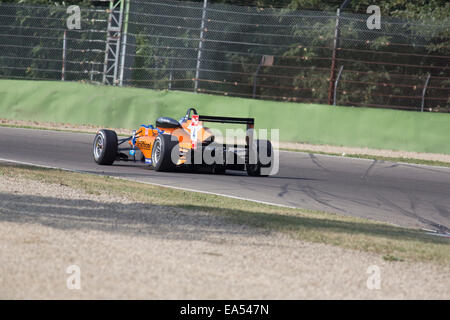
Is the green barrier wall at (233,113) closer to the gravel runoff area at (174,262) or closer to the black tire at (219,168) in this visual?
the black tire at (219,168)

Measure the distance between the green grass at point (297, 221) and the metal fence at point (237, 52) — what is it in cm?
A: 1054

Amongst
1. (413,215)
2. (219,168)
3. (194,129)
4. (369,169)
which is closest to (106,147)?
(194,129)

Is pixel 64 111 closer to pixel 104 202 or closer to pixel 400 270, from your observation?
pixel 104 202

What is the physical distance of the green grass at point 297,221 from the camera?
6892 millimetres

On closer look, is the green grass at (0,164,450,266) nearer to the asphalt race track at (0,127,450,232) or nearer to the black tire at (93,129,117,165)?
the asphalt race track at (0,127,450,232)

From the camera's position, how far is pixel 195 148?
1149 centimetres

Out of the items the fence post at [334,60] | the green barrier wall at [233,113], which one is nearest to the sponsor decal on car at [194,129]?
the green barrier wall at [233,113]

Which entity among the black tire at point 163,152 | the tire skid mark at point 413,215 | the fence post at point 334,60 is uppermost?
the fence post at point 334,60

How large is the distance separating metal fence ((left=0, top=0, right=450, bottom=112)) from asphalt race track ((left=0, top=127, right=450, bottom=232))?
15.3 feet

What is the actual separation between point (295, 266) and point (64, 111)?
1637 cm

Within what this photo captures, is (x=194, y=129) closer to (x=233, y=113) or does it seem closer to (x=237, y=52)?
(x=233, y=113)

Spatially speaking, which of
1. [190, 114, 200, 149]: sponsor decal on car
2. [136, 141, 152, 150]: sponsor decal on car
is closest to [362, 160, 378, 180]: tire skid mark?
[190, 114, 200, 149]: sponsor decal on car

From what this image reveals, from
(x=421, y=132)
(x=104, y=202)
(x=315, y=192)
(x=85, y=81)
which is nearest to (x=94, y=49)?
(x=85, y=81)

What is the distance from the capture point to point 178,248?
625cm
